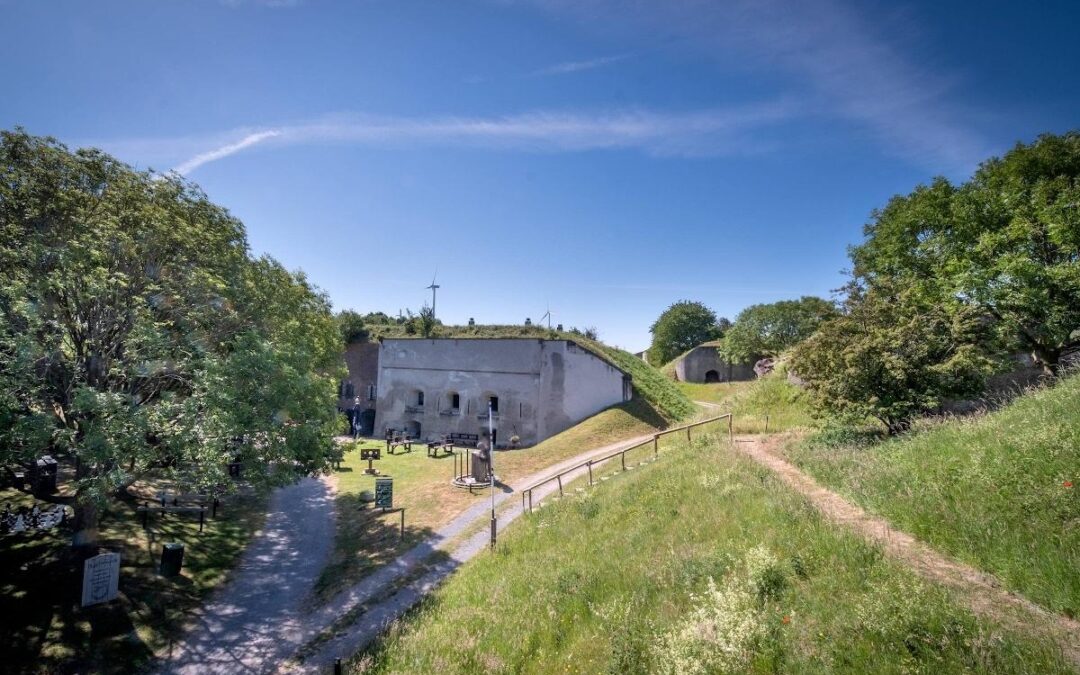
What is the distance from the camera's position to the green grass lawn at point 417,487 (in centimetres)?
1350

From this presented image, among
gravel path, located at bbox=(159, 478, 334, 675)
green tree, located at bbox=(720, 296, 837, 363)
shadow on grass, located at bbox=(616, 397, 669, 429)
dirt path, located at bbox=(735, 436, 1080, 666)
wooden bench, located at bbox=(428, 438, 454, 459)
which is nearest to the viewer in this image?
dirt path, located at bbox=(735, 436, 1080, 666)

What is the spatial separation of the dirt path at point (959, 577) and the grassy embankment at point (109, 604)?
13.3 metres

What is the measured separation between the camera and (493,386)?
29.5 m

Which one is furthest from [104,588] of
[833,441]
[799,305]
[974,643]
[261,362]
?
[799,305]

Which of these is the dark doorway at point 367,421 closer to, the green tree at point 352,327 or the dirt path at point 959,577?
the green tree at point 352,327

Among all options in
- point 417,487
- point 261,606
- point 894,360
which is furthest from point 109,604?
point 894,360

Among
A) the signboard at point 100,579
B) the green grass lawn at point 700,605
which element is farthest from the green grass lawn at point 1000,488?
the signboard at point 100,579

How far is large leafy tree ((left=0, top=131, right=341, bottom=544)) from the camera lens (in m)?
8.64

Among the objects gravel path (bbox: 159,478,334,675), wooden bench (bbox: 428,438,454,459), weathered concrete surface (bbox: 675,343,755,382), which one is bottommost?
gravel path (bbox: 159,478,334,675)

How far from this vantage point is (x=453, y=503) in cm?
1748

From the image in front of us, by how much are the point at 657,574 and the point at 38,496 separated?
61.5ft

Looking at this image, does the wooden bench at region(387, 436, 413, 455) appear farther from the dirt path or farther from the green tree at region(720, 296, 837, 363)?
the green tree at region(720, 296, 837, 363)

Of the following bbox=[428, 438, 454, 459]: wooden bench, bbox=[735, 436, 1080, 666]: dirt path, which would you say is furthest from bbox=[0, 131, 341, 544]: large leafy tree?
bbox=[428, 438, 454, 459]: wooden bench

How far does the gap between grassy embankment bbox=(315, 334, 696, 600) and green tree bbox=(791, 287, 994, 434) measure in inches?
516
